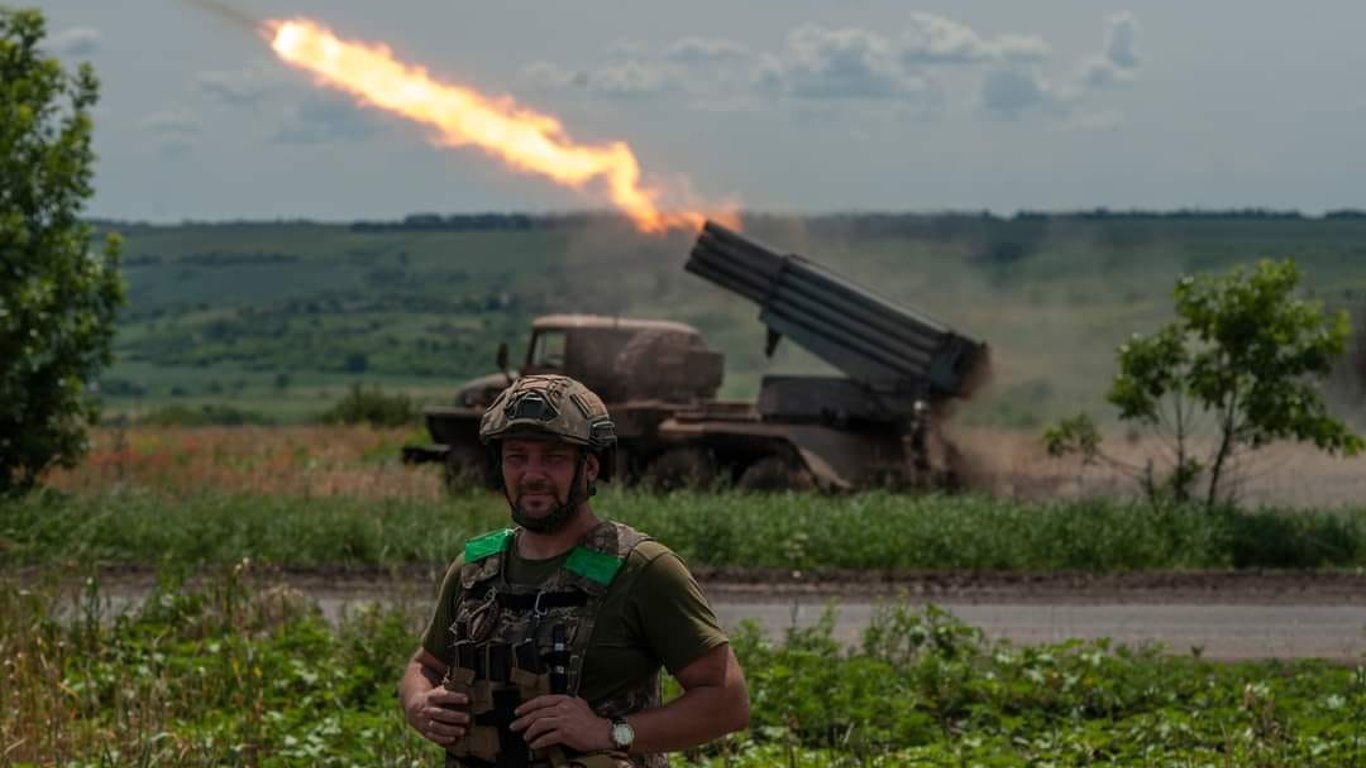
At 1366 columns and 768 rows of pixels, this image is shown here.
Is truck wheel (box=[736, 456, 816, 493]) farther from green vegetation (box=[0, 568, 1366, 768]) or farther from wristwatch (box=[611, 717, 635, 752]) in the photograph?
wristwatch (box=[611, 717, 635, 752])

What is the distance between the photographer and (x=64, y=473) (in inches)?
1142

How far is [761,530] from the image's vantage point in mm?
21875

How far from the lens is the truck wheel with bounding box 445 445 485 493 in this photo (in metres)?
27.5

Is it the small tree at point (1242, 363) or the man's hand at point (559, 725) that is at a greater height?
the small tree at point (1242, 363)

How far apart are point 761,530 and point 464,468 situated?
7404 mm

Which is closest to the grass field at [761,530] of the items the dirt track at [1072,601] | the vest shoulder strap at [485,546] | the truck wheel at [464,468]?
the dirt track at [1072,601]

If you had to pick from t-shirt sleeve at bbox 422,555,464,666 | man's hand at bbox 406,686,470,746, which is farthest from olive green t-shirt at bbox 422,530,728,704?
man's hand at bbox 406,686,470,746

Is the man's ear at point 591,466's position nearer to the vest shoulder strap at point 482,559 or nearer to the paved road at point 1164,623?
the vest shoulder strap at point 482,559

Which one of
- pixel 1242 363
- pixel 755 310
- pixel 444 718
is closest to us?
pixel 444 718

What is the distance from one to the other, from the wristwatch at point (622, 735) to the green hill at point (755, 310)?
72.4 feet

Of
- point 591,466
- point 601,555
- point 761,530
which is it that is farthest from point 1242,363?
point 601,555

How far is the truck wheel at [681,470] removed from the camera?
26812 mm

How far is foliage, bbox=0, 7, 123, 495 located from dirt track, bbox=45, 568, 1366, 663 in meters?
5.20

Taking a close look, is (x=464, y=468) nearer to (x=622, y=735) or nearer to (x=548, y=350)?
(x=548, y=350)
